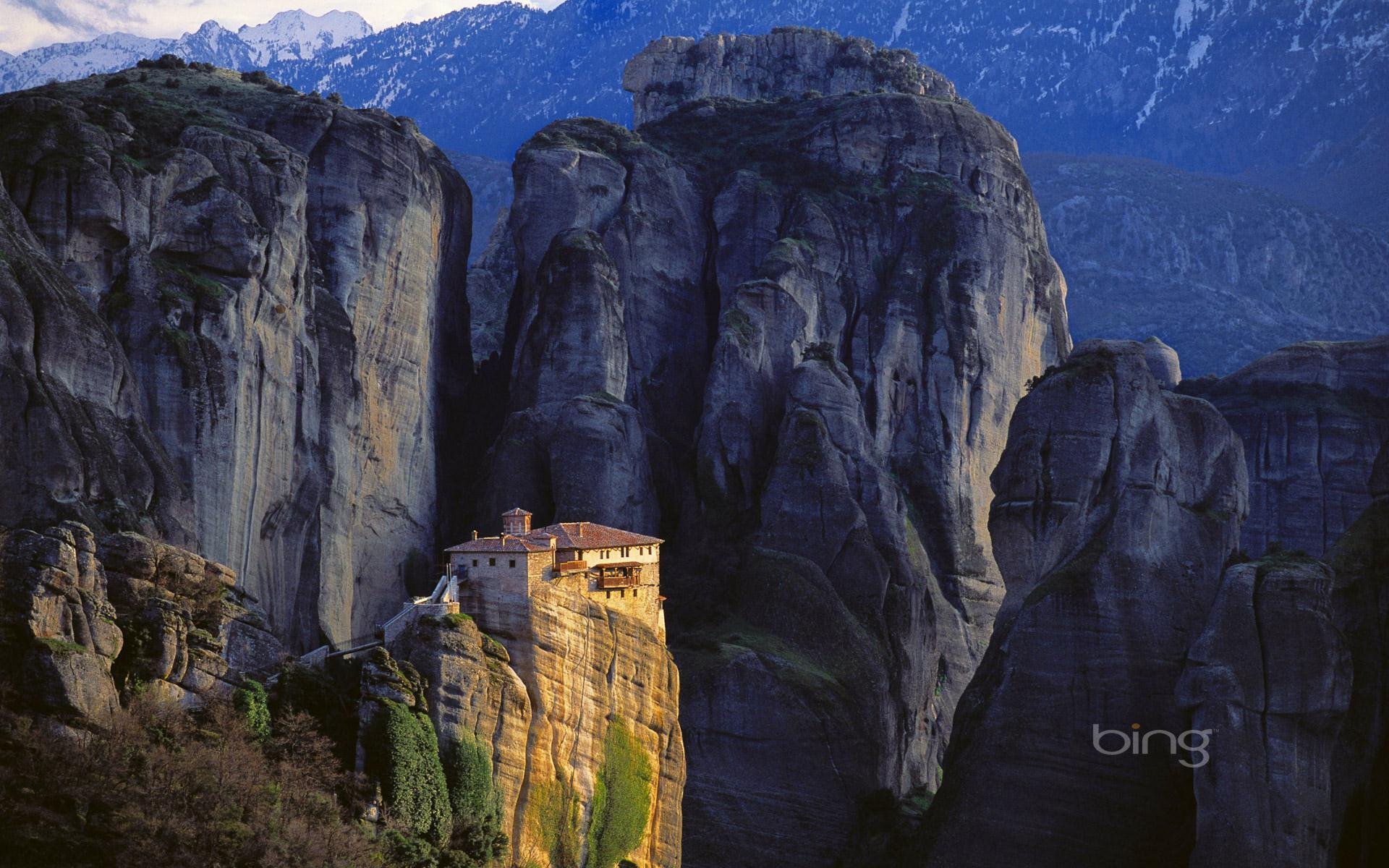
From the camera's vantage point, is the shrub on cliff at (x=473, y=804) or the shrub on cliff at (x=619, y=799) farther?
the shrub on cliff at (x=619, y=799)

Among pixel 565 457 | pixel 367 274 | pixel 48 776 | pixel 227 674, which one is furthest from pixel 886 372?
pixel 48 776

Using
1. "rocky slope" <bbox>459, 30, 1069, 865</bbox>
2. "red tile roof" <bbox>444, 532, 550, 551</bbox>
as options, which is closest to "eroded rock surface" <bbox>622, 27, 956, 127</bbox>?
"rocky slope" <bbox>459, 30, 1069, 865</bbox>

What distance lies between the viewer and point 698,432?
125 metres

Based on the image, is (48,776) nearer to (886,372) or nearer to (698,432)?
(698,432)

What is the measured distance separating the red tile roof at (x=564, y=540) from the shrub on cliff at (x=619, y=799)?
7485mm

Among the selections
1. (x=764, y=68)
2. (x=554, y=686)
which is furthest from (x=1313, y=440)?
(x=554, y=686)

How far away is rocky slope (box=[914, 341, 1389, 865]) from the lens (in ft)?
289

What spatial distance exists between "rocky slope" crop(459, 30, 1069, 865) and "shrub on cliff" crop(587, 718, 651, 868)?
50.2 feet

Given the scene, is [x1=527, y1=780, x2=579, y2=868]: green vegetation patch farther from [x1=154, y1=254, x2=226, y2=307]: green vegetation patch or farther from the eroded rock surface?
the eroded rock surface

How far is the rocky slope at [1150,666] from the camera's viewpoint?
8800 centimetres

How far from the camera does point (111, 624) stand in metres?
67.4

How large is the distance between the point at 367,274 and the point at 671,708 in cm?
3204

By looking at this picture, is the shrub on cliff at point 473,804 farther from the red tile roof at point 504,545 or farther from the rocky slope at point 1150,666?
the rocky slope at point 1150,666
